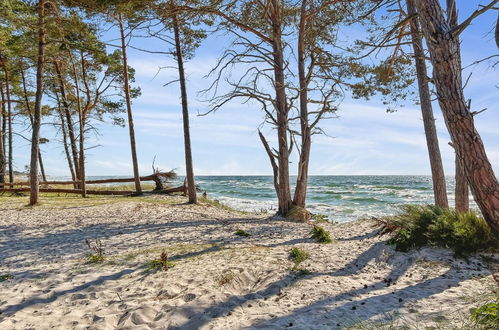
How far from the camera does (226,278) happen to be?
5.30 m

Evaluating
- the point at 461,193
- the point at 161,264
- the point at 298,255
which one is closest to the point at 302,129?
the point at 461,193

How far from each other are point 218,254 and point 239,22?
8845 millimetres

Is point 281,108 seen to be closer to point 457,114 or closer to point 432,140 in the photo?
point 432,140

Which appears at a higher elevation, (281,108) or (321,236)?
(281,108)

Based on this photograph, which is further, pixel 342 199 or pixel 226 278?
pixel 342 199

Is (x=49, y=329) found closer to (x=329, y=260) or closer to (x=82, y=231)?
(x=329, y=260)

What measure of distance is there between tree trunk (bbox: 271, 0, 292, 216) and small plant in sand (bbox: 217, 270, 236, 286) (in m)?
8.36

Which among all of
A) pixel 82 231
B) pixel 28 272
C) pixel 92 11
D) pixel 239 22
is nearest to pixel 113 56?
pixel 92 11

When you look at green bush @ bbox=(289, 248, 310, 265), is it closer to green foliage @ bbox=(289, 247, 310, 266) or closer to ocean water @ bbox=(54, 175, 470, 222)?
green foliage @ bbox=(289, 247, 310, 266)

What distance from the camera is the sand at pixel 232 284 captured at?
13.5 feet

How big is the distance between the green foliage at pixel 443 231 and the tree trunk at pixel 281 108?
245 inches

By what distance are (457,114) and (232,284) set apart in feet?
14.9

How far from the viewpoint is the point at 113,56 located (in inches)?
850

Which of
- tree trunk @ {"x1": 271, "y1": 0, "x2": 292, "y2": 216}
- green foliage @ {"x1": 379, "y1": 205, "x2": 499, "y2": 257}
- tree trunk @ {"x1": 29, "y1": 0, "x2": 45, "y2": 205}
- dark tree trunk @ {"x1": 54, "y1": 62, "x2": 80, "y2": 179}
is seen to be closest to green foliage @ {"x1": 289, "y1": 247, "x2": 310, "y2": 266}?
green foliage @ {"x1": 379, "y1": 205, "x2": 499, "y2": 257}
